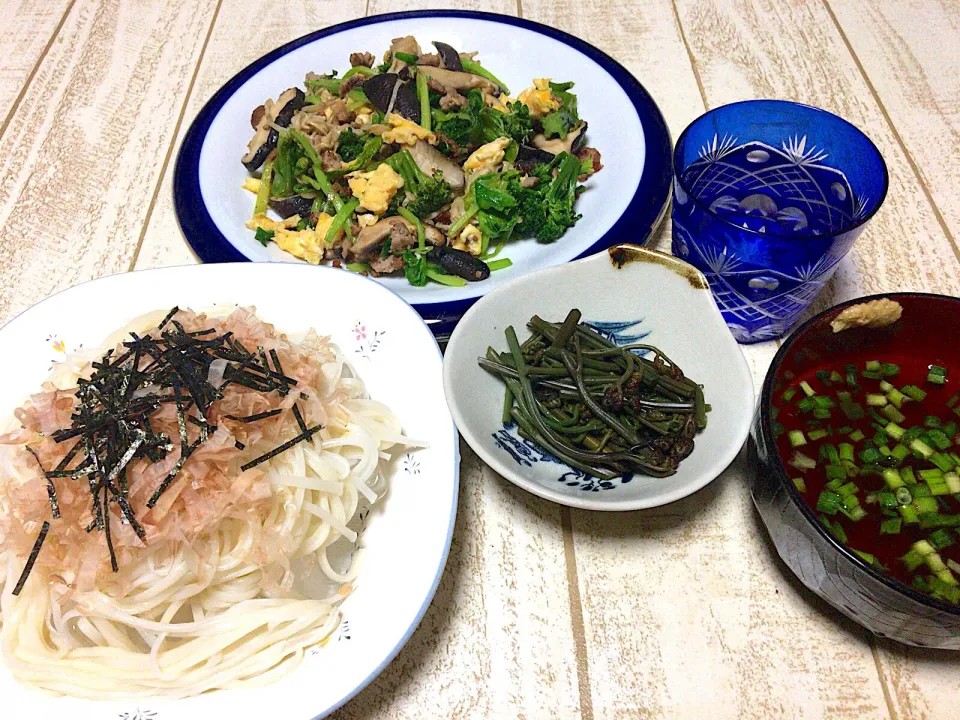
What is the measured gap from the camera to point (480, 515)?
1584 millimetres

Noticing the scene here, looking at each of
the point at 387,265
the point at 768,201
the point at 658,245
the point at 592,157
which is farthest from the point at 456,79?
the point at 768,201

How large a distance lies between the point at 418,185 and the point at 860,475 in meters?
1.41

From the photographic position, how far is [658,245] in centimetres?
209

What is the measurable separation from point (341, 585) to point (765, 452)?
885mm

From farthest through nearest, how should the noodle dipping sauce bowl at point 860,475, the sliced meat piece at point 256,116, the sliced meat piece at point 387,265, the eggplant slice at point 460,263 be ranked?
the sliced meat piece at point 256,116 → the sliced meat piece at point 387,265 → the eggplant slice at point 460,263 → the noodle dipping sauce bowl at point 860,475

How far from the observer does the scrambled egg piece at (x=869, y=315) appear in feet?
4.58

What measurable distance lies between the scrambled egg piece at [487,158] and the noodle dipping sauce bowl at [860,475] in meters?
1.11

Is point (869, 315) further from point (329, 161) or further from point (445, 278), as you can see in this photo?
point (329, 161)

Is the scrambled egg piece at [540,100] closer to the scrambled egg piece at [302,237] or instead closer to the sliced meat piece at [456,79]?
the sliced meat piece at [456,79]

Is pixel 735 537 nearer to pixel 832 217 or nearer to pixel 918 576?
pixel 918 576

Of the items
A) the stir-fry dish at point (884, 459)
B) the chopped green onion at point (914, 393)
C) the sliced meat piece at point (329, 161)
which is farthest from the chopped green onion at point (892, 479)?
the sliced meat piece at point (329, 161)

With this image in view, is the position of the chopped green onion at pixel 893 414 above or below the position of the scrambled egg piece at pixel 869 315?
below

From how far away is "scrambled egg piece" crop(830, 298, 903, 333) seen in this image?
1396 mm

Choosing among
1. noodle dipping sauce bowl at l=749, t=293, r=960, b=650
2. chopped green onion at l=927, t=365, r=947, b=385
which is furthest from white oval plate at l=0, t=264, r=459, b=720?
chopped green onion at l=927, t=365, r=947, b=385
